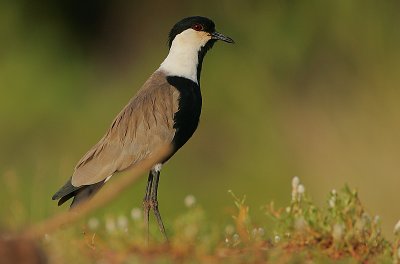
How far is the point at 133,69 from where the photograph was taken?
8602 millimetres

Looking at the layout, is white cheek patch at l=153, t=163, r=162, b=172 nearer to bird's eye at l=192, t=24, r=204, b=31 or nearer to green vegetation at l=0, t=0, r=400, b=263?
bird's eye at l=192, t=24, r=204, b=31

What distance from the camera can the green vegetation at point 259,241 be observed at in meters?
2.85

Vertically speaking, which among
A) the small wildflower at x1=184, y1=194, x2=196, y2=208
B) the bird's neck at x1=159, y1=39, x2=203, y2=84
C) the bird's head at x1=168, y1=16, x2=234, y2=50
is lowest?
the small wildflower at x1=184, y1=194, x2=196, y2=208

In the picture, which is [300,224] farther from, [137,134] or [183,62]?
[183,62]

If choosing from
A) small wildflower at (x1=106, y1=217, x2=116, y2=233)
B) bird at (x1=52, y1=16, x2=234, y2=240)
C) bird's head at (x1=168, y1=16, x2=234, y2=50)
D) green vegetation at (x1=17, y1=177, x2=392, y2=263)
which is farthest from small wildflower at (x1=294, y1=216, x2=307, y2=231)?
bird's head at (x1=168, y1=16, x2=234, y2=50)

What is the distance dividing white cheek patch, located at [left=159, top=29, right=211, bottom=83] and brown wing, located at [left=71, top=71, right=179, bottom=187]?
23cm

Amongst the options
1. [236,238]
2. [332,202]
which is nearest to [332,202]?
[332,202]

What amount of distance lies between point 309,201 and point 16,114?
5.24m

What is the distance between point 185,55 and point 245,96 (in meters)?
2.58

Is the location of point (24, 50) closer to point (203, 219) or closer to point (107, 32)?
point (107, 32)

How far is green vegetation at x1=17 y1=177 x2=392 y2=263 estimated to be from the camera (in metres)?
2.85

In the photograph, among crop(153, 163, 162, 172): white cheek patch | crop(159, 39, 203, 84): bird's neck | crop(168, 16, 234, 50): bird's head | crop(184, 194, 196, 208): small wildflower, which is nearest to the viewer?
crop(184, 194, 196, 208): small wildflower

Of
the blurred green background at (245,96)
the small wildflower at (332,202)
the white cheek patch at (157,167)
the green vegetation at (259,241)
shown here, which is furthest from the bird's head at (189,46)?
the small wildflower at (332,202)

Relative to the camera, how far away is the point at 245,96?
8047 millimetres
